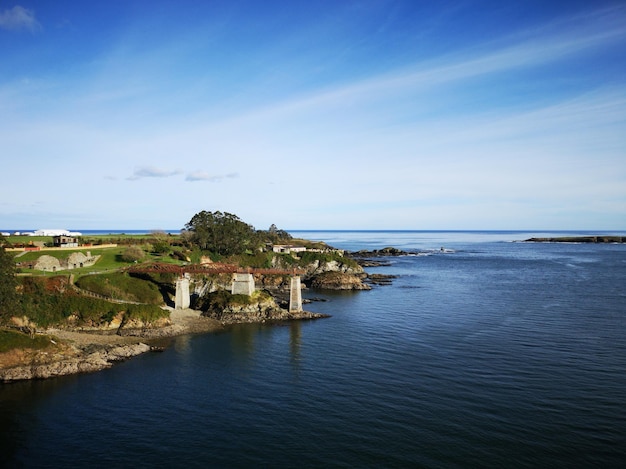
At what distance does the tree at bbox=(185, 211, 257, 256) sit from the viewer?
115562mm

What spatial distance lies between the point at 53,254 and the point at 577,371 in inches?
3436

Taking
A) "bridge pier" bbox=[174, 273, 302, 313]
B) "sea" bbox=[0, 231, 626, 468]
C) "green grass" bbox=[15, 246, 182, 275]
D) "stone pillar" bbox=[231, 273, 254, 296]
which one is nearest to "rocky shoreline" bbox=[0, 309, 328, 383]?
"sea" bbox=[0, 231, 626, 468]

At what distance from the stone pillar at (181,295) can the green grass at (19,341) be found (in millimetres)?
27355

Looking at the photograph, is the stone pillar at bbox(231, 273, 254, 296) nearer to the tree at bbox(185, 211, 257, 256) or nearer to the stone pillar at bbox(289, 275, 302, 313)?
the stone pillar at bbox(289, 275, 302, 313)

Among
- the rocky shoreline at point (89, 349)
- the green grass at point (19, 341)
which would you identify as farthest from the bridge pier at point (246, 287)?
the green grass at point (19, 341)

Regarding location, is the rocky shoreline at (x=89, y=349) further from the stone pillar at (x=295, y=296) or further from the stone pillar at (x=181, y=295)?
the stone pillar at (x=295, y=296)

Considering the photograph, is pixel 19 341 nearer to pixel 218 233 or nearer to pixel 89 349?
pixel 89 349

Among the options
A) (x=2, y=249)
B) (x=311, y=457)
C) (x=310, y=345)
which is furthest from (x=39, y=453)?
(x=310, y=345)

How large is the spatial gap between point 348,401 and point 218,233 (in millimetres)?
82953

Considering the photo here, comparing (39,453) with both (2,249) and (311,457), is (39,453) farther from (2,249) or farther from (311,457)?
(2,249)

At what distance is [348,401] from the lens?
130 ft

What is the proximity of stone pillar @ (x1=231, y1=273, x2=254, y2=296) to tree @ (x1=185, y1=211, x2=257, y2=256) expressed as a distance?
38435mm

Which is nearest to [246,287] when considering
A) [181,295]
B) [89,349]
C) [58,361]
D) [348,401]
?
[181,295]

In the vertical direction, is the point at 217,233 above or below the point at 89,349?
above
